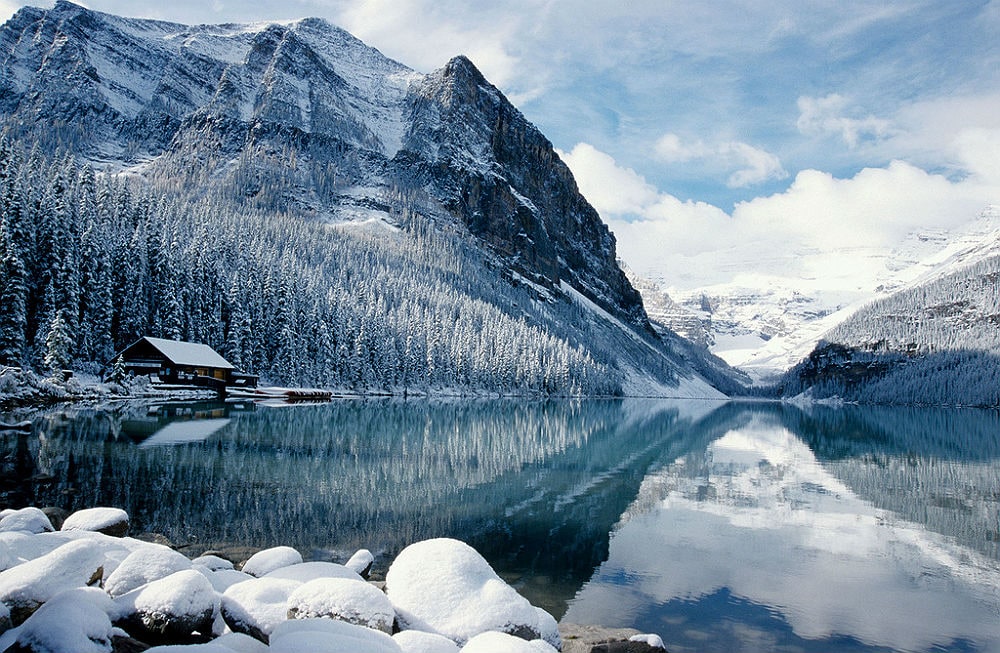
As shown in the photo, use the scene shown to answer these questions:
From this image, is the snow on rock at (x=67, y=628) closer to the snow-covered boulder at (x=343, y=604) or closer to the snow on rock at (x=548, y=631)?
the snow-covered boulder at (x=343, y=604)

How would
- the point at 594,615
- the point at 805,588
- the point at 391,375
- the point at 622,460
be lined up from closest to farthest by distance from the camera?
1. the point at 594,615
2. the point at 805,588
3. the point at 622,460
4. the point at 391,375

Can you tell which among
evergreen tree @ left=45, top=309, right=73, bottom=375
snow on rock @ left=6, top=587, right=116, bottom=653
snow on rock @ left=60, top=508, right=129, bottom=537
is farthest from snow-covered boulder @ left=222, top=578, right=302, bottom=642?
evergreen tree @ left=45, top=309, right=73, bottom=375

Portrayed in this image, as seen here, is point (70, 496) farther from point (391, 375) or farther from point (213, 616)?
point (391, 375)

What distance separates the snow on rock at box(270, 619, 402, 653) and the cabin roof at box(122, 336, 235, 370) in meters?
62.2

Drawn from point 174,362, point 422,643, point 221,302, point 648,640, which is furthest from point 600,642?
point 221,302

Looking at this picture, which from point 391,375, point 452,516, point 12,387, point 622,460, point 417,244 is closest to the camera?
point 452,516

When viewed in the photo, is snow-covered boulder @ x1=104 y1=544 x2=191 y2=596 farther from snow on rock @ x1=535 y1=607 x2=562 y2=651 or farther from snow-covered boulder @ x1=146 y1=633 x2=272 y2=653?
snow on rock @ x1=535 y1=607 x2=562 y2=651

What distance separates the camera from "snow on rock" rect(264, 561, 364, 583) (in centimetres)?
932

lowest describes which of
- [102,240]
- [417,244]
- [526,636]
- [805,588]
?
[805,588]

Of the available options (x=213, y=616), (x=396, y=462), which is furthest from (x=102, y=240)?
(x=213, y=616)

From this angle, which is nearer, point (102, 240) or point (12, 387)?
point (12, 387)

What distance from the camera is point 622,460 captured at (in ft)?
117

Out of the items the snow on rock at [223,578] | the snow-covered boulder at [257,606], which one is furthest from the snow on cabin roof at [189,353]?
the snow-covered boulder at [257,606]

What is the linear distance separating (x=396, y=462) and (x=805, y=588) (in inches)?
729
